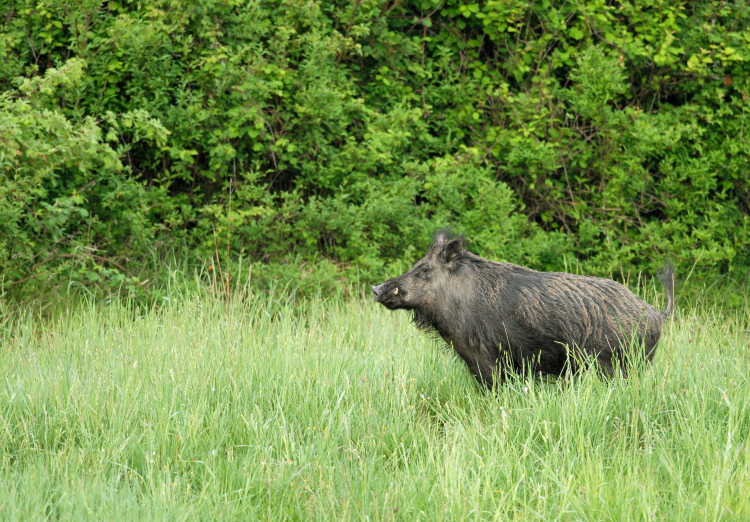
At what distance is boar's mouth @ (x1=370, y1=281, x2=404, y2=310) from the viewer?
15.7 feet

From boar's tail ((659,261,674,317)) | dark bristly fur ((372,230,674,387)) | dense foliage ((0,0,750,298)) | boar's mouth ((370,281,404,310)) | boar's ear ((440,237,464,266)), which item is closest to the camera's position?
dark bristly fur ((372,230,674,387))

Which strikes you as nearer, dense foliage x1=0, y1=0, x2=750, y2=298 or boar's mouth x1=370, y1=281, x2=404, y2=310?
boar's mouth x1=370, y1=281, x2=404, y2=310

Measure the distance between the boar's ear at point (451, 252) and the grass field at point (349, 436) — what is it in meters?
0.64

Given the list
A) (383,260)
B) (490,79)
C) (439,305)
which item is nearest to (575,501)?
(439,305)

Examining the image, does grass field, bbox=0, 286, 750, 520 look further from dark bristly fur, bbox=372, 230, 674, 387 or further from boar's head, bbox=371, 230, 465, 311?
boar's head, bbox=371, 230, 465, 311

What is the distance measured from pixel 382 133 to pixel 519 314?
3669mm

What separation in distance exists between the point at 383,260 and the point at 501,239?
3.73ft

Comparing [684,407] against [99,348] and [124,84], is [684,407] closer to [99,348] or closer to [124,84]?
[99,348]

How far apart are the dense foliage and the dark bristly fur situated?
260 centimetres

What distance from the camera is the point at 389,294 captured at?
480cm

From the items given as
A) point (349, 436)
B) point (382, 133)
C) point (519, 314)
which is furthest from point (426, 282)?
point (382, 133)

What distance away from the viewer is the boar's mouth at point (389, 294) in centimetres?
479

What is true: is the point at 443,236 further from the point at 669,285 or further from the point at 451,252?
the point at 669,285

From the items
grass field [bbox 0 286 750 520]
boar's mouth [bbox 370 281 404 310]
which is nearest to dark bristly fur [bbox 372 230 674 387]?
boar's mouth [bbox 370 281 404 310]
